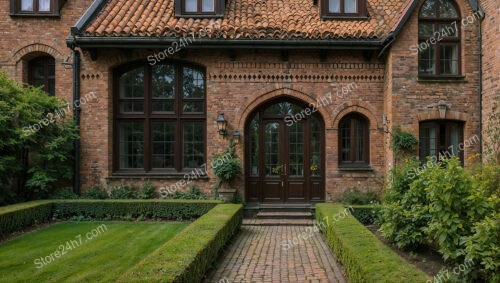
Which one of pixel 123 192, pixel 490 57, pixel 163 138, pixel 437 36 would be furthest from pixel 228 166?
pixel 490 57

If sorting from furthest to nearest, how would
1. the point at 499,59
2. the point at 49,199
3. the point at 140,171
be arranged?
the point at 140,171 < the point at 49,199 < the point at 499,59

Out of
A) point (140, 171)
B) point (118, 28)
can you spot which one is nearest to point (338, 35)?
point (118, 28)

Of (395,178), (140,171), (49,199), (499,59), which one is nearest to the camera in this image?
(395,178)

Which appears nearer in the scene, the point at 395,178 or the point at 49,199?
the point at 395,178

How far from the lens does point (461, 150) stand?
1194 centimetres

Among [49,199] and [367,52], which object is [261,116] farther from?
[49,199]

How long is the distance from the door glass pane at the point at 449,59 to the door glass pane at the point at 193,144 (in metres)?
8.56

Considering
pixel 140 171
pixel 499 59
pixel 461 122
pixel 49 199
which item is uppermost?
pixel 499 59

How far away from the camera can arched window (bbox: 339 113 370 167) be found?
1271cm

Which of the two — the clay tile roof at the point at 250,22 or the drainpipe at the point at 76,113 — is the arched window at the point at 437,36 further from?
the drainpipe at the point at 76,113

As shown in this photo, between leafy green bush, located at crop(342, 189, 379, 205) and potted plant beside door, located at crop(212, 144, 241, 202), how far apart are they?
3.80 metres

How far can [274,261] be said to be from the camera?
25.1ft

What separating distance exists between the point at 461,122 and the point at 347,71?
13.6ft

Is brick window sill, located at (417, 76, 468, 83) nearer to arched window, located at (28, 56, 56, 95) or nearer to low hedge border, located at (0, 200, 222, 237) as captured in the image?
low hedge border, located at (0, 200, 222, 237)
